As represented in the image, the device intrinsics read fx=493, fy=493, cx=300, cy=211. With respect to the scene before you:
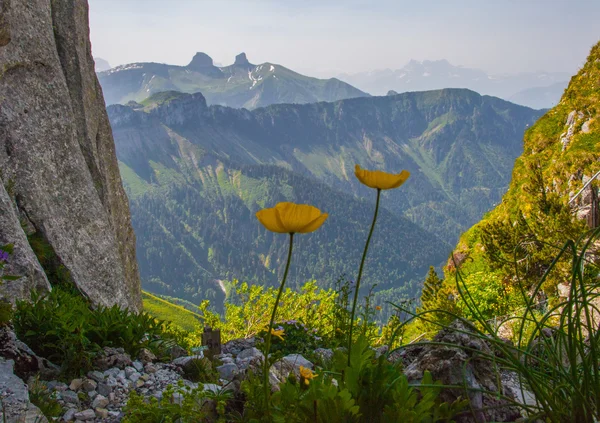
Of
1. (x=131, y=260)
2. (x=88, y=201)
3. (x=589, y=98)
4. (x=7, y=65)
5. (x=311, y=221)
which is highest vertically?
(x=589, y=98)

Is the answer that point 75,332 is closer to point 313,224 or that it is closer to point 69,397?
point 69,397

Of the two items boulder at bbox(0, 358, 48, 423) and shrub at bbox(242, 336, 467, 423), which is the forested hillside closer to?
shrub at bbox(242, 336, 467, 423)

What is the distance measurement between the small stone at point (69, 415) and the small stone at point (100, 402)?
0.22 metres

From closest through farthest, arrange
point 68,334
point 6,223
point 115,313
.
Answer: point 68,334 → point 115,313 → point 6,223

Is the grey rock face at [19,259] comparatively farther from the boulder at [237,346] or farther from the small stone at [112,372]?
the boulder at [237,346]

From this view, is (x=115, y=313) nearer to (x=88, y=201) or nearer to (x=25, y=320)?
(x=25, y=320)

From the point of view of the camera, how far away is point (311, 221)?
6.55 feet

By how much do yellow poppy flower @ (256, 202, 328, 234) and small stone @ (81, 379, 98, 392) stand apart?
152 inches

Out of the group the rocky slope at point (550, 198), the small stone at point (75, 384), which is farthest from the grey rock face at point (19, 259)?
the rocky slope at point (550, 198)

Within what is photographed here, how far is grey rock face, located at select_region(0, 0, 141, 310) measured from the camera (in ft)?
33.7

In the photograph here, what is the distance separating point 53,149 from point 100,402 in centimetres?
843

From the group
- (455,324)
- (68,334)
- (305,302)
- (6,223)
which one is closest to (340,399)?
(455,324)

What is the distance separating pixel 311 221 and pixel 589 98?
24497 millimetres

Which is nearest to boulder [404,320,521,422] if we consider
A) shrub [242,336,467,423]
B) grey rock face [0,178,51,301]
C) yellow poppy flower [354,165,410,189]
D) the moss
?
shrub [242,336,467,423]
